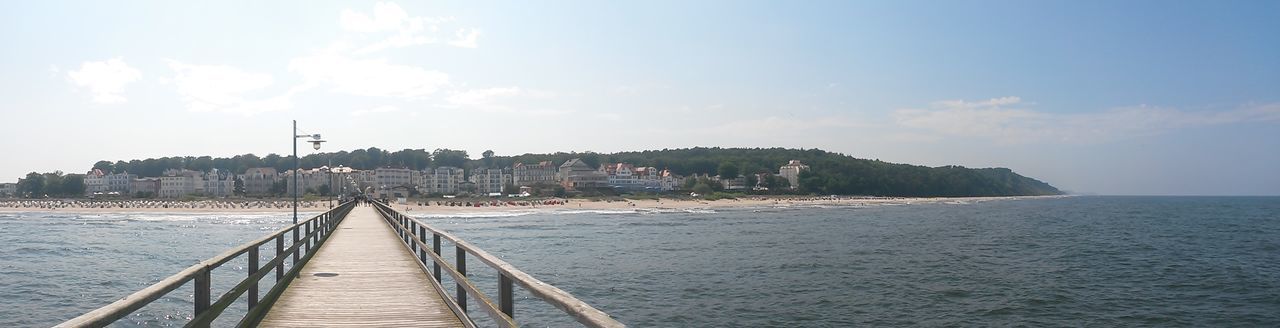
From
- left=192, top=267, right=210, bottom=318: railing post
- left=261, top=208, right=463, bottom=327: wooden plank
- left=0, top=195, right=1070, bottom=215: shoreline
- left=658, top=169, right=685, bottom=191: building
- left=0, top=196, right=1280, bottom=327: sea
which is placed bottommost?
left=0, top=196, right=1280, bottom=327: sea

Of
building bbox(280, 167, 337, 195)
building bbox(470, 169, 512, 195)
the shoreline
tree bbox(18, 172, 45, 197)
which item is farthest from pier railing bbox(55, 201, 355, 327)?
tree bbox(18, 172, 45, 197)

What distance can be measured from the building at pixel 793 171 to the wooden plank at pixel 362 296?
515 feet

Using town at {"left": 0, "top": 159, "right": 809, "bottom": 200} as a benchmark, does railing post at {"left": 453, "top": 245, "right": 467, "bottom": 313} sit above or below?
below

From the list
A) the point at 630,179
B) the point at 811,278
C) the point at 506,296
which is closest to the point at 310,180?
the point at 630,179

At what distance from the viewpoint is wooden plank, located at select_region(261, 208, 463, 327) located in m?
7.70

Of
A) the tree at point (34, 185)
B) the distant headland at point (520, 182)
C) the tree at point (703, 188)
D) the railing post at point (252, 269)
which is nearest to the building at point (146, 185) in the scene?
the distant headland at point (520, 182)

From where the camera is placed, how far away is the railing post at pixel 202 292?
555 cm

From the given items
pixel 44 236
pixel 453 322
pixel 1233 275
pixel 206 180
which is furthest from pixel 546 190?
pixel 453 322

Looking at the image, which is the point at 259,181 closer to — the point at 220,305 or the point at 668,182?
the point at 668,182

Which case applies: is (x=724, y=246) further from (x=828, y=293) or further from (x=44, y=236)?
(x=44, y=236)

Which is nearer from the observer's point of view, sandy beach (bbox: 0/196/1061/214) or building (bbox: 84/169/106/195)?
sandy beach (bbox: 0/196/1061/214)

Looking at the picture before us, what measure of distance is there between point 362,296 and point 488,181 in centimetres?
16397

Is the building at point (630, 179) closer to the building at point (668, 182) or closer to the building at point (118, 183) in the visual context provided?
the building at point (668, 182)

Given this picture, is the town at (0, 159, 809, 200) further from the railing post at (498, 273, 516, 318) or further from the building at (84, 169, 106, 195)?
the railing post at (498, 273, 516, 318)
